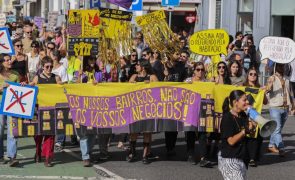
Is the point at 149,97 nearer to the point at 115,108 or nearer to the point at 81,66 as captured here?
the point at 115,108

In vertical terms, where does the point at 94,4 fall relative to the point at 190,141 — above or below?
→ above

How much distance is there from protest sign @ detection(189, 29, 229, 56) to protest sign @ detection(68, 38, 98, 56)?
1.86 metres

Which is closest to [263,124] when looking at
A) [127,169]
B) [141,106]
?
[127,169]

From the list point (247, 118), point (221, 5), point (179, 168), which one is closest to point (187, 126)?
point (179, 168)

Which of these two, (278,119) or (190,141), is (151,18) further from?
(190,141)

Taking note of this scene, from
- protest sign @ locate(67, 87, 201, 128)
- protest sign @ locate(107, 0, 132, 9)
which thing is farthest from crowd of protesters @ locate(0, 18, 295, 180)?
protest sign @ locate(107, 0, 132, 9)

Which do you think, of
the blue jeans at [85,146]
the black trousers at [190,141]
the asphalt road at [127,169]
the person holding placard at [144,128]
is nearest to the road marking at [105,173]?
the asphalt road at [127,169]

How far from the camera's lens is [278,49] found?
44.2 ft

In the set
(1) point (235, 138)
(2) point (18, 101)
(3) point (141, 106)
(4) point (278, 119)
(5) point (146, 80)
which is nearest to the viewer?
(1) point (235, 138)

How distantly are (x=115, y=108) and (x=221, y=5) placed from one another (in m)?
16.0

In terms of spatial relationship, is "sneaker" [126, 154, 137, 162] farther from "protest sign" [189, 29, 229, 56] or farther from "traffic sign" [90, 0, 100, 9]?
"traffic sign" [90, 0, 100, 9]

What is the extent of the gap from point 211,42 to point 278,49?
A: 1.37 meters

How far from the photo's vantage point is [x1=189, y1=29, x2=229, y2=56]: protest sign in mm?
14117

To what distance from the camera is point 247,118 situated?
8.16m
